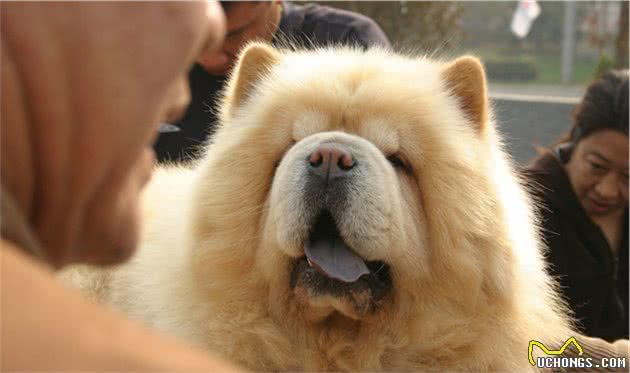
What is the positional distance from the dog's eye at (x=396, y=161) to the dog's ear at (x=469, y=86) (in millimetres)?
357

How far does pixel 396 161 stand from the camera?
257cm

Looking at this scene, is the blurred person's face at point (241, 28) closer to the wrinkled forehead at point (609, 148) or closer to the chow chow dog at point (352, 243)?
the chow chow dog at point (352, 243)

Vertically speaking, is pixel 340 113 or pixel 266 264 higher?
pixel 340 113

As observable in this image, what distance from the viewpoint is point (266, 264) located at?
2.55 meters

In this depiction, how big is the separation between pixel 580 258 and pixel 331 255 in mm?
2192

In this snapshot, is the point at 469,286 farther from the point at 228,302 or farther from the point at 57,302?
the point at 57,302

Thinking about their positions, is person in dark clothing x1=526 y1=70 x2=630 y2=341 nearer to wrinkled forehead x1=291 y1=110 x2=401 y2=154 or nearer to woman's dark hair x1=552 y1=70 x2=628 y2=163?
woman's dark hair x1=552 y1=70 x2=628 y2=163

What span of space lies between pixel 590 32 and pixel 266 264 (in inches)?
368

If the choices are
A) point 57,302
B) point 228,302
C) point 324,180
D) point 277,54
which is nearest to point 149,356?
point 57,302

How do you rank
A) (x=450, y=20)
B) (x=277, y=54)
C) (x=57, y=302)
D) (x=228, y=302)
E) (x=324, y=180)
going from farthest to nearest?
(x=450, y=20), (x=277, y=54), (x=228, y=302), (x=324, y=180), (x=57, y=302)

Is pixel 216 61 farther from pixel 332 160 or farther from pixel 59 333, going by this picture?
pixel 59 333

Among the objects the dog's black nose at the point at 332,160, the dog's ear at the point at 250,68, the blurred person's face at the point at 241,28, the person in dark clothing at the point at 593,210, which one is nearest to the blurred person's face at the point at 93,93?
the dog's black nose at the point at 332,160

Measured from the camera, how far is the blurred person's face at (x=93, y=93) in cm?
93

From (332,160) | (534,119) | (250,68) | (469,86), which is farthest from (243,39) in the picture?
(534,119)
